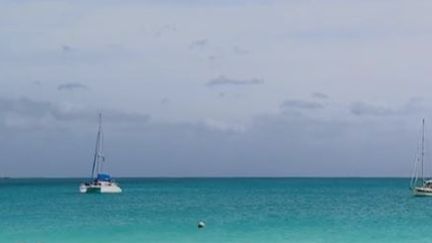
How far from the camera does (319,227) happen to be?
57625mm

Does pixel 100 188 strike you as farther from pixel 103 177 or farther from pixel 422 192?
pixel 422 192

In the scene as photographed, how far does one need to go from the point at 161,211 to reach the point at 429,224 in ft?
92.3

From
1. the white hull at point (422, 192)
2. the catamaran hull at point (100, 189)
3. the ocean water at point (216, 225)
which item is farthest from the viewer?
the catamaran hull at point (100, 189)

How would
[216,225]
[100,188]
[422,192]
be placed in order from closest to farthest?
[216,225], [422,192], [100,188]

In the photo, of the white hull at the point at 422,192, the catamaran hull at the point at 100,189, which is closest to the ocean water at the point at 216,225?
the white hull at the point at 422,192

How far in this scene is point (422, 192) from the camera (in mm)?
108125

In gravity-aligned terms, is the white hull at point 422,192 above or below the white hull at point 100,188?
above

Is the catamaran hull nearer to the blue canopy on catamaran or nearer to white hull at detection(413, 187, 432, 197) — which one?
the blue canopy on catamaran

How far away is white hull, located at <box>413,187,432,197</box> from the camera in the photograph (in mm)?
Answer: 106794

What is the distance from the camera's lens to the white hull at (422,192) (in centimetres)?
10679

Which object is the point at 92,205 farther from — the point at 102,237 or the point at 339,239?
the point at 339,239

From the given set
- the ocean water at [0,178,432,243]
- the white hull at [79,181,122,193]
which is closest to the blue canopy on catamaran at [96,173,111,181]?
the white hull at [79,181,122,193]

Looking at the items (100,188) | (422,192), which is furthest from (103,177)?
(422,192)

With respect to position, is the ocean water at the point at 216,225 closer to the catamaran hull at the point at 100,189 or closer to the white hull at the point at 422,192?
the white hull at the point at 422,192
